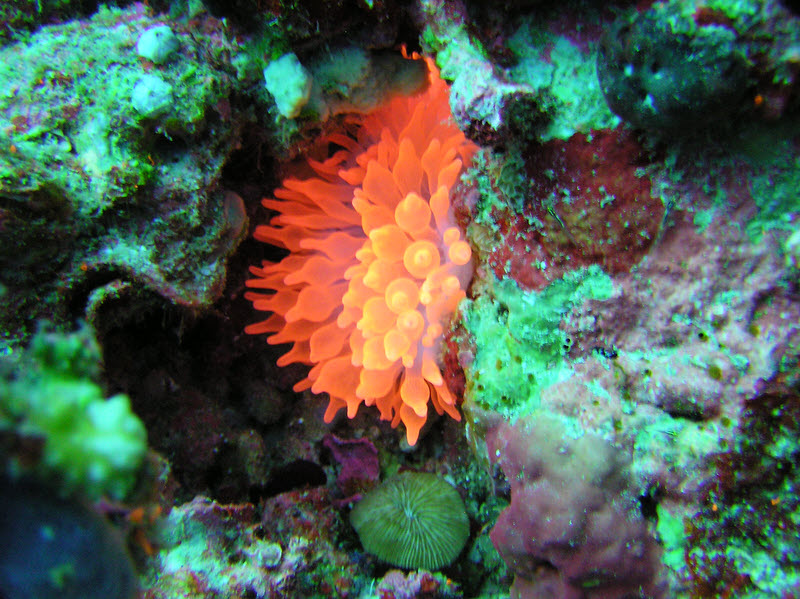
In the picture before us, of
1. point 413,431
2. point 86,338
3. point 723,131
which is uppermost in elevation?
point 723,131

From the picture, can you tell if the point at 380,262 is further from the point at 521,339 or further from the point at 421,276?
the point at 521,339

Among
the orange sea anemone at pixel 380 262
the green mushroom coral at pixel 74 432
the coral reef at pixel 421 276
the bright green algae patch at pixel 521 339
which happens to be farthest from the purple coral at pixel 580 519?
the green mushroom coral at pixel 74 432

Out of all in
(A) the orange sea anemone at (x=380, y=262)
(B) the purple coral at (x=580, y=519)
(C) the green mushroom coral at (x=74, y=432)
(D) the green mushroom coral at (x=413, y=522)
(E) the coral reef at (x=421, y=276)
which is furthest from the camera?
(D) the green mushroom coral at (x=413, y=522)

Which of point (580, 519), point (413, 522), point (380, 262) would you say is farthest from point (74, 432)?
point (413, 522)

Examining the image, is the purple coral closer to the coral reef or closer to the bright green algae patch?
the coral reef

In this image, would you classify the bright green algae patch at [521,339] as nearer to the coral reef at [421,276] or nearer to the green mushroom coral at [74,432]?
the coral reef at [421,276]

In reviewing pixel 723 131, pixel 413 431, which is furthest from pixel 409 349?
pixel 723 131

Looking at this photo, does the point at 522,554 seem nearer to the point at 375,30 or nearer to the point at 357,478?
the point at 357,478
